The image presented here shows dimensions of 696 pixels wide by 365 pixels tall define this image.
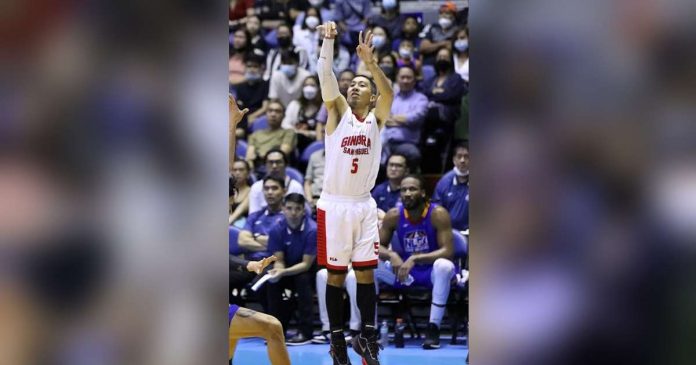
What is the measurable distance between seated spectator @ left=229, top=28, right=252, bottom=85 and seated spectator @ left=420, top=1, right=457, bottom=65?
241cm

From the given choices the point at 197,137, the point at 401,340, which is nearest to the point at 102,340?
the point at 197,137

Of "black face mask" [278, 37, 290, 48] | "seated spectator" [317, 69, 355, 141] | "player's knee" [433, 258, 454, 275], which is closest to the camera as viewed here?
"player's knee" [433, 258, 454, 275]

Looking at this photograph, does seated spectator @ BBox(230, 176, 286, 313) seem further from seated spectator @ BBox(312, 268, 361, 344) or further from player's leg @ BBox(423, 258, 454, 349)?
player's leg @ BBox(423, 258, 454, 349)

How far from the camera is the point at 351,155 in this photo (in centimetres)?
650

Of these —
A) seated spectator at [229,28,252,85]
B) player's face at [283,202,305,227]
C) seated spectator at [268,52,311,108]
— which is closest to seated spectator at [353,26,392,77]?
seated spectator at [268,52,311,108]

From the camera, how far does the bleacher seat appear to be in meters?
9.27

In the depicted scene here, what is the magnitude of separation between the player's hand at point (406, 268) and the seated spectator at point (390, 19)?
11.2 ft

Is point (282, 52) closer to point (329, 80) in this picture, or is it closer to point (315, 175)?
point (315, 175)

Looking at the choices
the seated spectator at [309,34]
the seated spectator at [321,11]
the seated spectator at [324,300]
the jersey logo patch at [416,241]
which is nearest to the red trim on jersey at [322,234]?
the seated spectator at [324,300]

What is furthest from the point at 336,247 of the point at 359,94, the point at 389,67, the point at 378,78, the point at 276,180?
the point at 389,67

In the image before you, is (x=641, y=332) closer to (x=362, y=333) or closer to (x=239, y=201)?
(x=362, y=333)

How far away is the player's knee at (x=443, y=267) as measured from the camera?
7797 millimetres

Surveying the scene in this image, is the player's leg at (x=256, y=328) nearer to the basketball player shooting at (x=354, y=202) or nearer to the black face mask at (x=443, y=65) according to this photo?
the basketball player shooting at (x=354, y=202)

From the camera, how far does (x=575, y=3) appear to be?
1.67 metres
